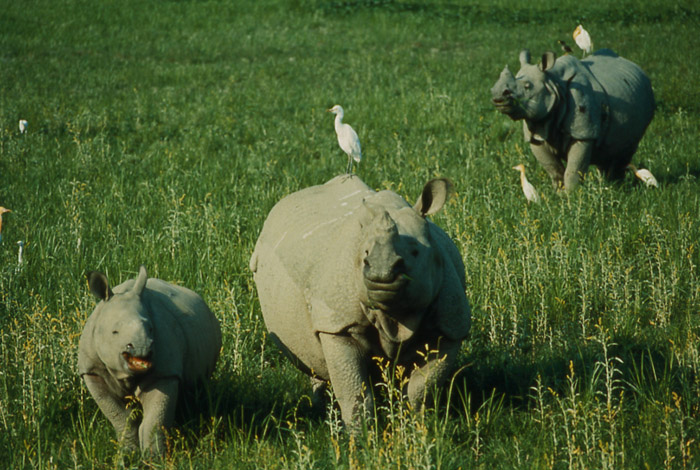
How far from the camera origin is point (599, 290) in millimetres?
6746

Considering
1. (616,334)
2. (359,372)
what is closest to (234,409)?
(359,372)

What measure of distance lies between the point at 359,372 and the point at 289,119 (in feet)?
32.1

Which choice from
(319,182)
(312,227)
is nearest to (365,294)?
(312,227)

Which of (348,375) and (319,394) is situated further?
(319,394)

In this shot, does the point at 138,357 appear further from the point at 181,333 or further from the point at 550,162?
the point at 550,162

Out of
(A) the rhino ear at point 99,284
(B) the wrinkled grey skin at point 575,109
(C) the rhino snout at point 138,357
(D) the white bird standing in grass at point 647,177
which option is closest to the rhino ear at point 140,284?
(A) the rhino ear at point 99,284

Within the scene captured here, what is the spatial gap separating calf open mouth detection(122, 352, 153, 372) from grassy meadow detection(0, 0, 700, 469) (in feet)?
1.73

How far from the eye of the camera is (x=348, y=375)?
4453 mm

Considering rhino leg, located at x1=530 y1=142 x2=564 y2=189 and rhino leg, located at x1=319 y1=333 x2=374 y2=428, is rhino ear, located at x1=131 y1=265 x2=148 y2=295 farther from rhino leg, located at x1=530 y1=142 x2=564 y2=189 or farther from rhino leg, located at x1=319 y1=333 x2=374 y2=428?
rhino leg, located at x1=530 y1=142 x2=564 y2=189

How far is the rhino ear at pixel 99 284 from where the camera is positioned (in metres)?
4.59

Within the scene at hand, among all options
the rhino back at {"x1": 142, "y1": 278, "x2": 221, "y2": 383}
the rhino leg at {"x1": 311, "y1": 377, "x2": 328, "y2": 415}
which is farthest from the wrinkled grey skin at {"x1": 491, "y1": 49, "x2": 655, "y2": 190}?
the rhino back at {"x1": 142, "y1": 278, "x2": 221, "y2": 383}

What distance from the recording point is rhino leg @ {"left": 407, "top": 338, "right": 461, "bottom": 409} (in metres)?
4.45

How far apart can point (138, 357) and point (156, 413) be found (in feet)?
1.26

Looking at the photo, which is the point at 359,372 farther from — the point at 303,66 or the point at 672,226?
the point at 303,66
